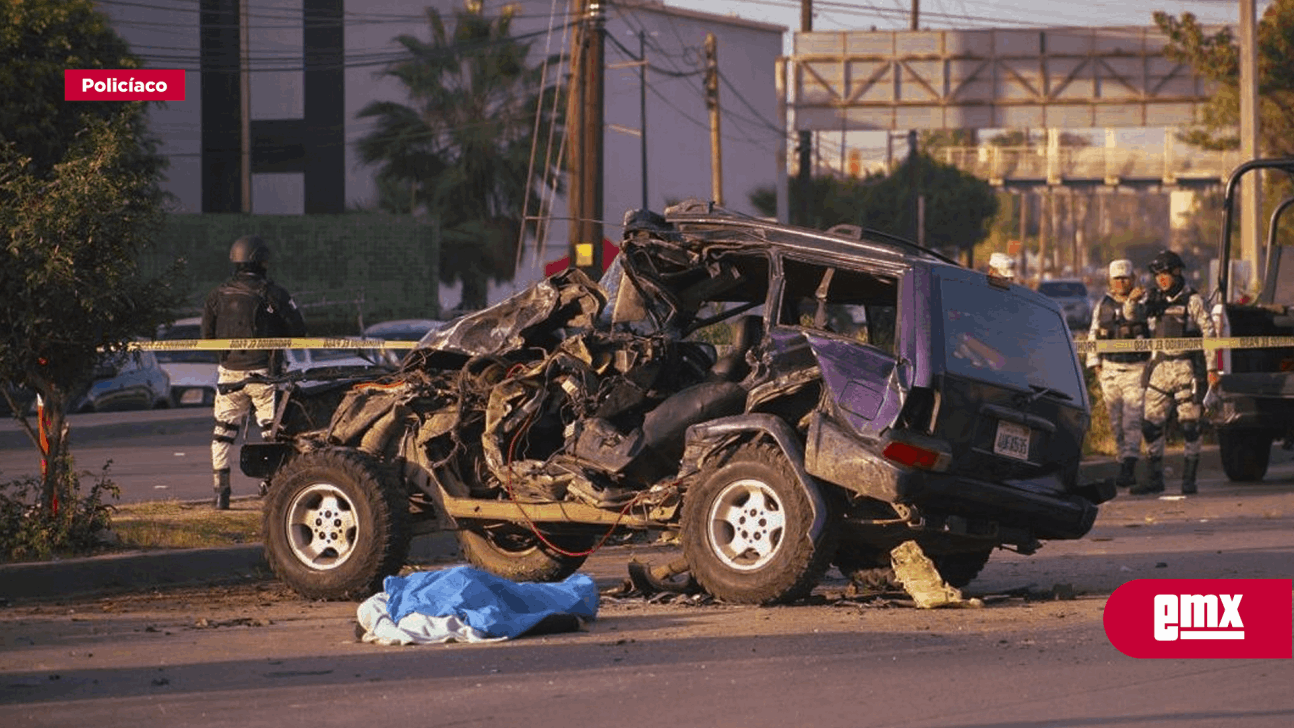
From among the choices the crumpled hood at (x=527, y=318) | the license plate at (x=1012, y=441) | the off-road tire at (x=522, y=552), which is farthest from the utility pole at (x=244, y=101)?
the license plate at (x=1012, y=441)

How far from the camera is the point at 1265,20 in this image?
163ft

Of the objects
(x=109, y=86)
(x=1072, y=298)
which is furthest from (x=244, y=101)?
(x=1072, y=298)

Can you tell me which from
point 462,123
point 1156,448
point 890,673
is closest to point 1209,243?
point 462,123

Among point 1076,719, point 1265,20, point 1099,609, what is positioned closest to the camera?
point 1076,719

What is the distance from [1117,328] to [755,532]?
8324 millimetres

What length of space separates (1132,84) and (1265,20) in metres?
3.51

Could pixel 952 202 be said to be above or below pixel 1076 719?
above

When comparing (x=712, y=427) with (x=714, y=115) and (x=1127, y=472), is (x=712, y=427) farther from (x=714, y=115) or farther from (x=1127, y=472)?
(x=714, y=115)

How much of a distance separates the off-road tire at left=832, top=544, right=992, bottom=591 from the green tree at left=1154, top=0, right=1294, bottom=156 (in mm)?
38562

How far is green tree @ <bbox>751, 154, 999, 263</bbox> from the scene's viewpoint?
79875mm

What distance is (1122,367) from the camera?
18172 millimetres

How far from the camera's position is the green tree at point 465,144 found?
59.5 meters

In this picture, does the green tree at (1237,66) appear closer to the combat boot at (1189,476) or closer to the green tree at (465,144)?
the green tree at (465,144)

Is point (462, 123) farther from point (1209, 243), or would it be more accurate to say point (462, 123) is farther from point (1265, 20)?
point (1209, 243)
